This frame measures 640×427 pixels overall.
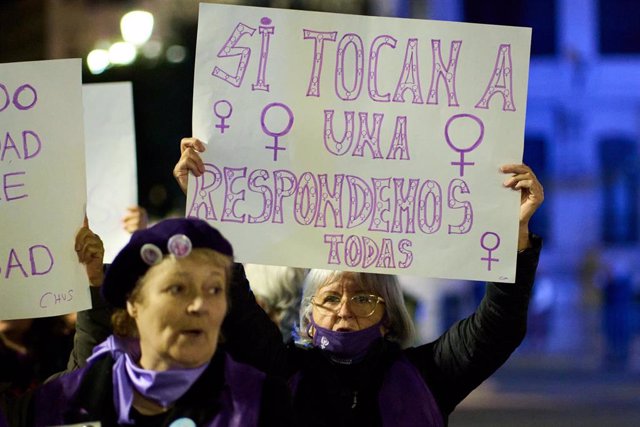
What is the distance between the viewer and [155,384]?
2979 mm

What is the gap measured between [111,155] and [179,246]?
1.90 metres

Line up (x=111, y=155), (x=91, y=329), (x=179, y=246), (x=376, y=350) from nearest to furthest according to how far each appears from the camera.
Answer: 1. (x=179, y=246)
2. (x=91, y=329)
3. (x=376, y=350)
4. (x=111, y=155)

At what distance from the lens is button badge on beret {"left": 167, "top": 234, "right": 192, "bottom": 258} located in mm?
2967

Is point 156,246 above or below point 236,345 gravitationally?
above

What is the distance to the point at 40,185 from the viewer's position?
3822 millimetres

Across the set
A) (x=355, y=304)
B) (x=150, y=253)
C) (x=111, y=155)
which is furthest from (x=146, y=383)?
(x=111, y=155)

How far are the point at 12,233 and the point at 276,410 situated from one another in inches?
46.8

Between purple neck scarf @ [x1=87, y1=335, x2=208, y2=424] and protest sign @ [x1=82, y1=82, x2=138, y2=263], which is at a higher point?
protest sign @ [x1=82, y1=82, x2=138, y2=263]

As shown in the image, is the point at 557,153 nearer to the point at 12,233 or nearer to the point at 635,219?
the point at 635,219

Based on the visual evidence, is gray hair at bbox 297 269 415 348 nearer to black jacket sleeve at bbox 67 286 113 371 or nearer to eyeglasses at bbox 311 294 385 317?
eyeglasses at bbox 311 294 385 317

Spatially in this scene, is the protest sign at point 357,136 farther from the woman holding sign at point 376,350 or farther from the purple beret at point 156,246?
the purple beret at point 156,246

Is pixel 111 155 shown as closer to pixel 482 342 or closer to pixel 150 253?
pixel 482 342

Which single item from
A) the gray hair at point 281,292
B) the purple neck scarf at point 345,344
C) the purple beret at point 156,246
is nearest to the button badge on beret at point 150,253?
the purple beret at point 156,246

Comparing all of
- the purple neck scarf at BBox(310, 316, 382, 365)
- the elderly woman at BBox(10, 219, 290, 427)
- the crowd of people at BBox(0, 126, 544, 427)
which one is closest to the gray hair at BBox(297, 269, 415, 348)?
the crowd of people at BBox(0, 126, 544, 427)
